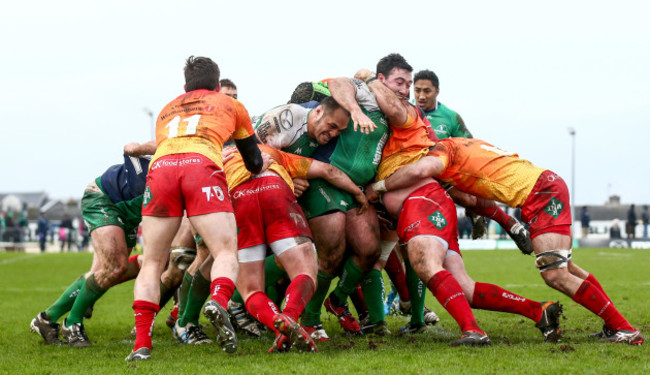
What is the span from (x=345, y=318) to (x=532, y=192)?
7.59 ft

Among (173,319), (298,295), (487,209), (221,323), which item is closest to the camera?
(221,323)

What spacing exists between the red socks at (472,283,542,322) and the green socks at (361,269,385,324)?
1184 mm

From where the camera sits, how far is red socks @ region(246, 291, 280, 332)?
5871 mm

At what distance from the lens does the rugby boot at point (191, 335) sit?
6867 millimetres

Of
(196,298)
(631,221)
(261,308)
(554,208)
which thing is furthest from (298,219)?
(631,221)

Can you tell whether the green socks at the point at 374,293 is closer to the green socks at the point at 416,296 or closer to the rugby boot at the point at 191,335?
the green socks at the point at 416,296

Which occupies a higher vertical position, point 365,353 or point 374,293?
point 374,293

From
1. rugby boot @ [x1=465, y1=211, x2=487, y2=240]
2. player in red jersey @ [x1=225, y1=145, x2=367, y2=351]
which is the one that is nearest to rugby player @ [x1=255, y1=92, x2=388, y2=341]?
player in red jersey @ [x1=225, y1=145, x2=367, y2=351]

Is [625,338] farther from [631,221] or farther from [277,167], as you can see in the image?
[631,221]

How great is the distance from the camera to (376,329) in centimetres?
725

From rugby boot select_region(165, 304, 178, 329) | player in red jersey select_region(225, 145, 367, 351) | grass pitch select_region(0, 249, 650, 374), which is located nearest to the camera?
grass pitch select_region(0, 249, 650, 374)

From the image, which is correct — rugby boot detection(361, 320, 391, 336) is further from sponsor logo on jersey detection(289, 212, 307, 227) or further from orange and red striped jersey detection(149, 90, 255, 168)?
orange and red striped jersey detection(149, 90, 255, 168)

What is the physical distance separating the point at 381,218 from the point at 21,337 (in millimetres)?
3986

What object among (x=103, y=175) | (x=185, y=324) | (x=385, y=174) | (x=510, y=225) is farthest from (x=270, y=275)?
(x=510, y=225)
